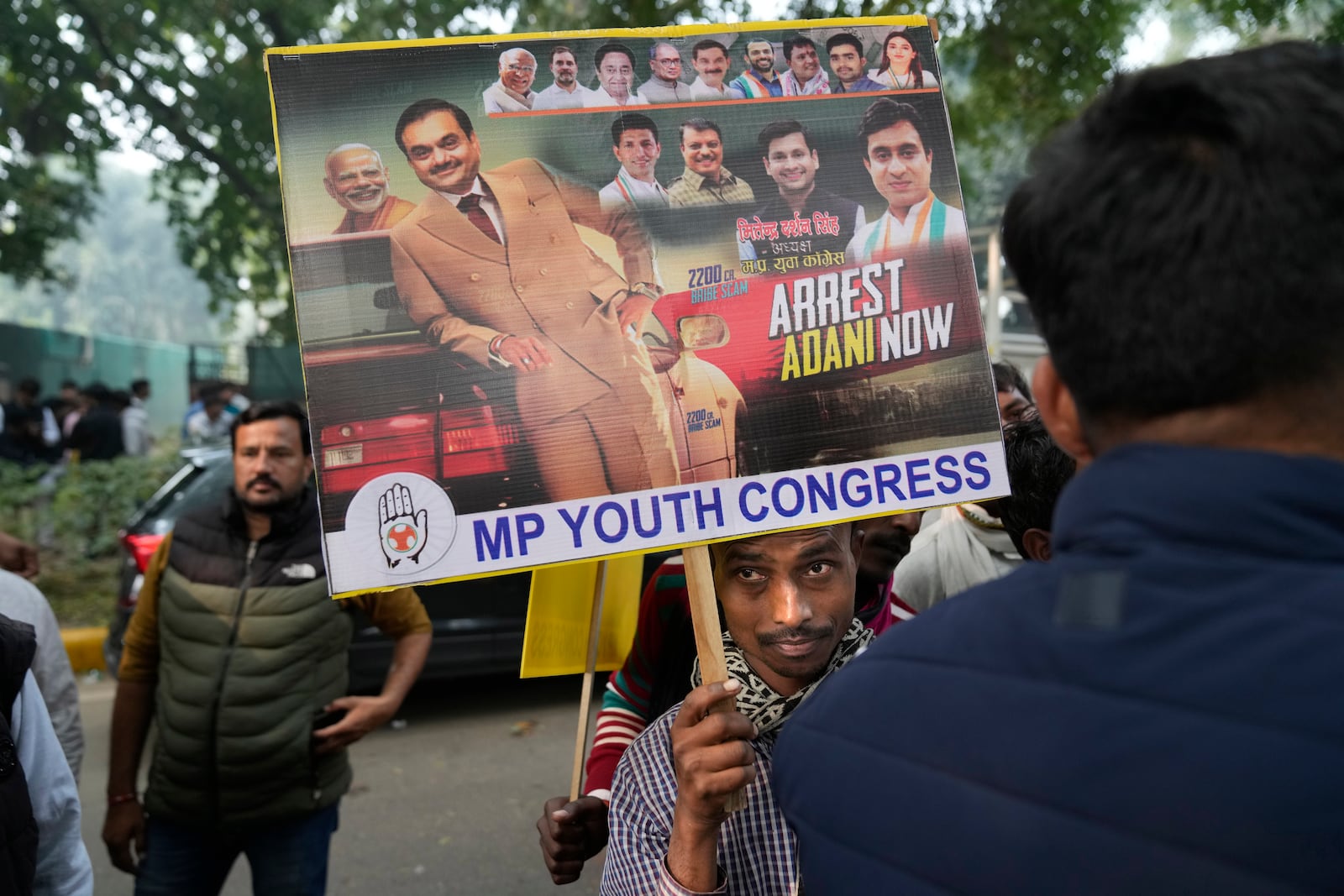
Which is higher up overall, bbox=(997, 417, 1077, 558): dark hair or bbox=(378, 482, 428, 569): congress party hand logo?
bbox=(378, 482, 428, 569): congress party hand logo

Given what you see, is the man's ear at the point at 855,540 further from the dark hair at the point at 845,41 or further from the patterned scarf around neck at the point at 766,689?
the dark hair at the point at 845,41

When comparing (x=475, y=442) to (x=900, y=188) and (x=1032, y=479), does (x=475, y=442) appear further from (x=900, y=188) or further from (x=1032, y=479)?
(x=1032, y=479)

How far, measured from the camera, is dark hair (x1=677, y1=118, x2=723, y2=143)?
170 centimetres

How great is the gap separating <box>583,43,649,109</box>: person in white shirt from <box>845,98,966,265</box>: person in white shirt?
371 millimetres

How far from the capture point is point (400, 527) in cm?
157

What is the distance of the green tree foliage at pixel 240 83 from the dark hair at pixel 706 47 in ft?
24.8

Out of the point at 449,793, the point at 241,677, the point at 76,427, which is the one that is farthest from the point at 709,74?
the point at 76,427

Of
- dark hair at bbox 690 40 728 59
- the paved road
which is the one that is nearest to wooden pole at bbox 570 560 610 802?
dark hair at bbox 690 40 728 59

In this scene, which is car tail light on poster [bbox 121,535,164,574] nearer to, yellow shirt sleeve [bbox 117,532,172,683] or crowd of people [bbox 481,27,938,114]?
yellow shirt sleeve [bbox 117,532,172,683]

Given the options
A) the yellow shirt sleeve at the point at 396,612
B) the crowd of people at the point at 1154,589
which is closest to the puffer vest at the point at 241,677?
the yellow shirt sleeve at the point at 396,612

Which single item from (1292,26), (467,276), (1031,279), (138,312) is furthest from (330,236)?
(138,312)

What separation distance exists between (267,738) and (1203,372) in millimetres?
2727

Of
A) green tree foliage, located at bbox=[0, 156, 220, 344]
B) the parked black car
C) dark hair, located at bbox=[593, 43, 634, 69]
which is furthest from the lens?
green tree foliage, located at bbox=[0, 156, 220, 344]

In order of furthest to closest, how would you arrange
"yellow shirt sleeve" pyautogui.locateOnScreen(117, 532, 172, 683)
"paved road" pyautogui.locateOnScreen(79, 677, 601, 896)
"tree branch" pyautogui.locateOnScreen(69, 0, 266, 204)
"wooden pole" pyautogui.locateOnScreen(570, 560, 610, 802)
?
1. "tree branch" pyautogui.locateOnScreen(69, 0, 266, 204)
2. "paved road" pyautogui.locateOnScreen(79, 677, 601, 896)
3. "yellow shirt sleeve" pyautogui.locateOnScreen(117, 532, 172, 683)
4. "wooden pole" pyautogui.locateOnScreen(570, 560, 610, 802)
